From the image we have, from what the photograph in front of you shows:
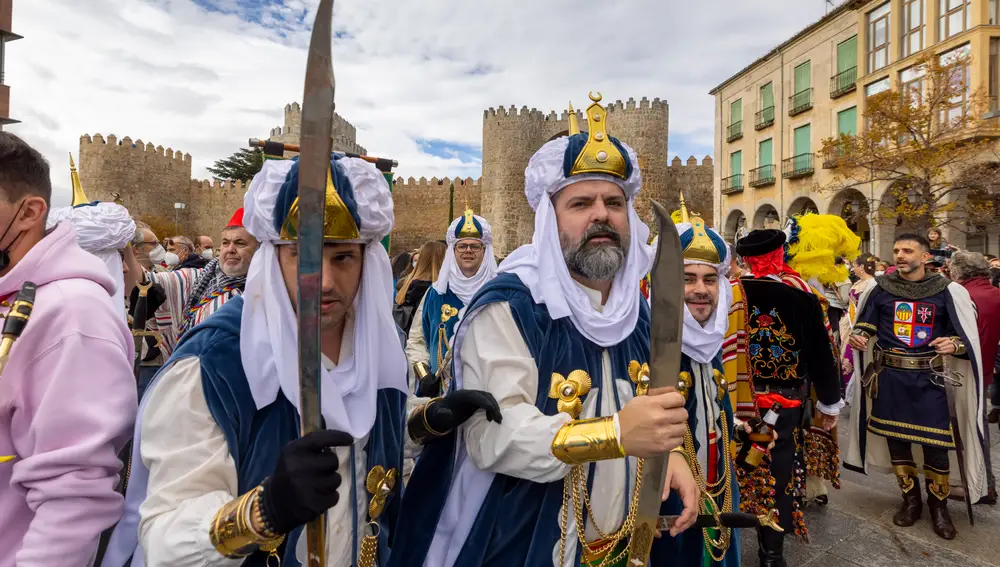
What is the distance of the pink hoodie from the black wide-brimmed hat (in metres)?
3.79

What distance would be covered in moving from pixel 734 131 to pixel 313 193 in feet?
91.3

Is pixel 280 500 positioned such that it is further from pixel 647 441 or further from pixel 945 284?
pixel 945 284

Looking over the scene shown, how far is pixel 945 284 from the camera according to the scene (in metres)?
4.30

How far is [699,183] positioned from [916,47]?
17.7 m

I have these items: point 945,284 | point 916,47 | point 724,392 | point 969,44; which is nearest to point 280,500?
point 724,392

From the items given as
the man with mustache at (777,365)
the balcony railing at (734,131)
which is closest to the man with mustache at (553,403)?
the man with mustache at (777,365)

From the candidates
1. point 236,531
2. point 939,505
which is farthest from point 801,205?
point 236,531

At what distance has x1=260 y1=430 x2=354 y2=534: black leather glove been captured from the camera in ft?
3.82

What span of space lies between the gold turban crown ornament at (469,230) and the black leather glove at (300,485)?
452cm

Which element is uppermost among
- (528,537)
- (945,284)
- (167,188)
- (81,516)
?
(167,188)

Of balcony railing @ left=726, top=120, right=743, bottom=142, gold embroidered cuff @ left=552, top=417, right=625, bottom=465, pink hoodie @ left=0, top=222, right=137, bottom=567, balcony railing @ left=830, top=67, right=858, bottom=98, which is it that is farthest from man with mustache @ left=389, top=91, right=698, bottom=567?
balcony railing @ left=726, top=120, right=743, bottom=142

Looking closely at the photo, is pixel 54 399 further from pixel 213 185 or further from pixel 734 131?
pixel 213 185

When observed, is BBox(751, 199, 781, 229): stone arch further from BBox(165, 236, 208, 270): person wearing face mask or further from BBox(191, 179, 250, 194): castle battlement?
BBox(191, 179, 250, 194): castle battlement

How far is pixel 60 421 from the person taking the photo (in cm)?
140
